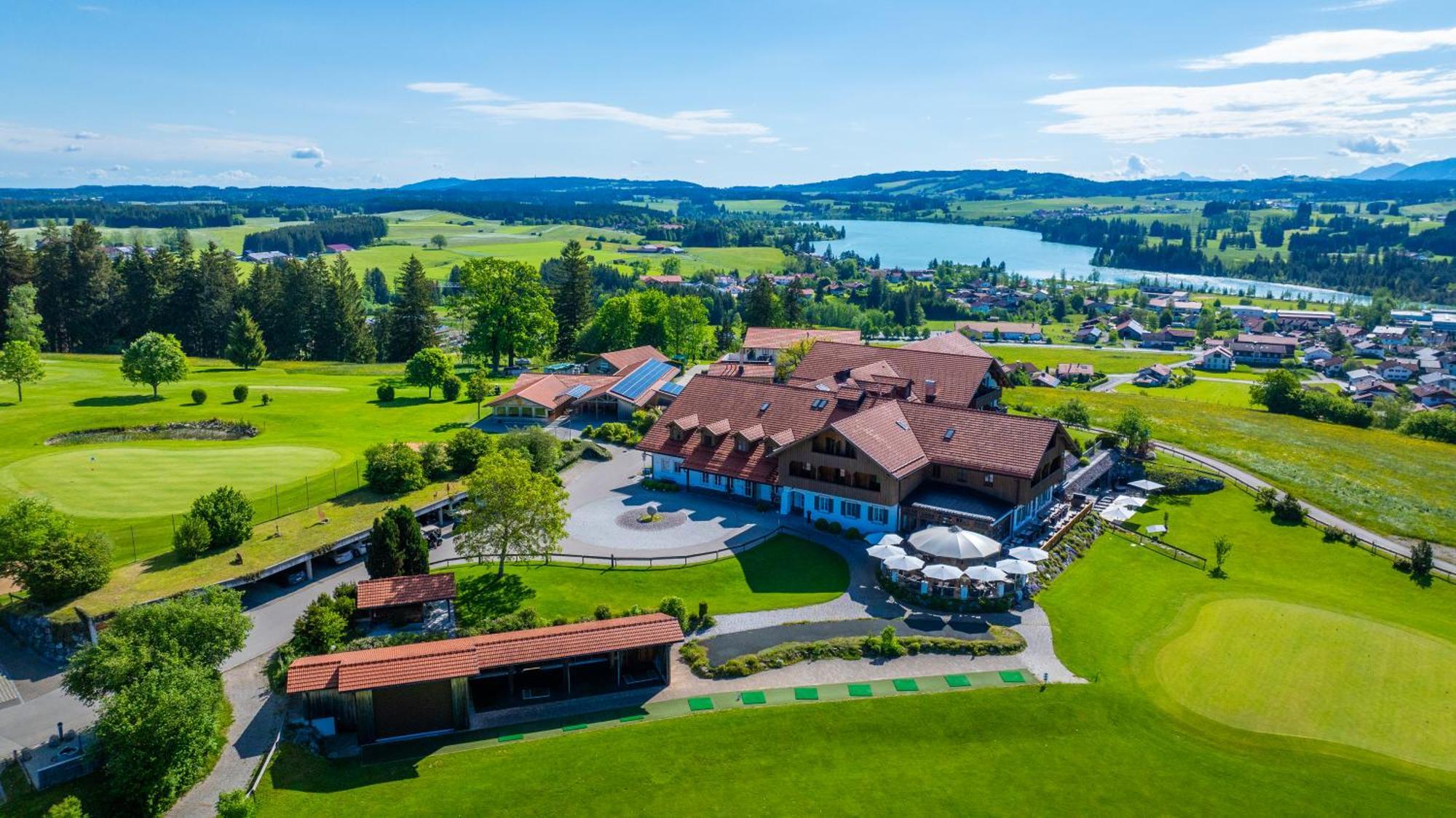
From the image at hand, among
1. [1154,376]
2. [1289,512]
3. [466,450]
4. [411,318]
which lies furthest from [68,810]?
[1154,376]

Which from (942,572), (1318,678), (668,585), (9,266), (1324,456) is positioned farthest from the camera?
(9,266)

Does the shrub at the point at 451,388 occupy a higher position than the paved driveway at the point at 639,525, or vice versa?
the shrub at the point at 451,388

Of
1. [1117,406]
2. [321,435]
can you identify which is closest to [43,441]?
[321,435]

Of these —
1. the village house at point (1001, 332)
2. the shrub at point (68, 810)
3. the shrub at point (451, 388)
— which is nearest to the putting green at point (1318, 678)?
the shrub at point (68, 810)

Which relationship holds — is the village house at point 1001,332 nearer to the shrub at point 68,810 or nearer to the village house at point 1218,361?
the village house at point 1218,361

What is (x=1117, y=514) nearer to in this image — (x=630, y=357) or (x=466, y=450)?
(x=466, y=450)
